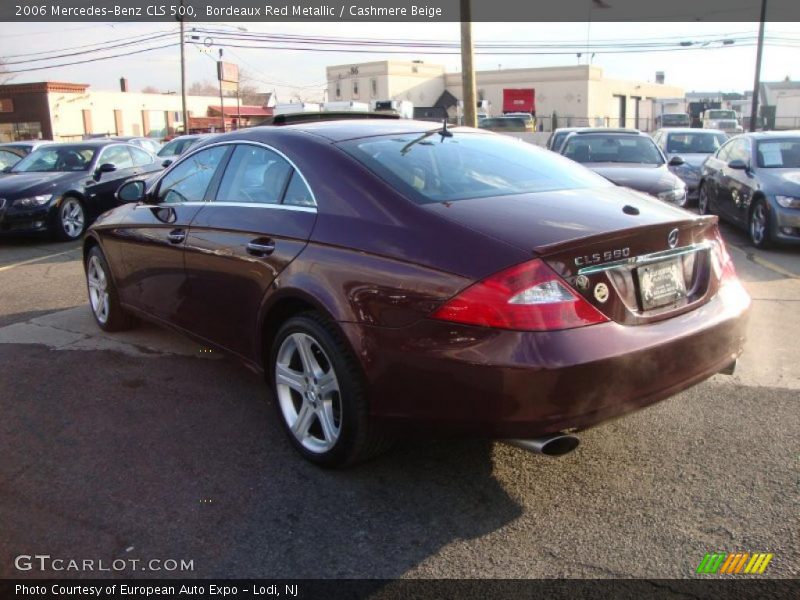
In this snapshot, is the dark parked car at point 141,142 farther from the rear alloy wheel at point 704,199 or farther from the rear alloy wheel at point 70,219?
the rear alloy wheel at point 704,199

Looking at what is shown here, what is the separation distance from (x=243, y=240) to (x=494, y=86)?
5945cm

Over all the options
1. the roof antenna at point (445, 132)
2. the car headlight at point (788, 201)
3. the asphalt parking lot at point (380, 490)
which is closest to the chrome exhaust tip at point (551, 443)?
the asphalt parking lot at point (380, 490)

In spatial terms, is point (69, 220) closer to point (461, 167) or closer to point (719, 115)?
point (461, 167)

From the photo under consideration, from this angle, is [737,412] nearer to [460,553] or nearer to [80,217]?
[460,553]

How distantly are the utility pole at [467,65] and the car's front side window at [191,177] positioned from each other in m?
10.3

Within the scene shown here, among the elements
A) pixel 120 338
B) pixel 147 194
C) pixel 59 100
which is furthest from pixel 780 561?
pixel 59 100

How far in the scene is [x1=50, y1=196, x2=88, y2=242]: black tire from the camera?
34.3 feet

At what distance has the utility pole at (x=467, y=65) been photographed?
542 inches

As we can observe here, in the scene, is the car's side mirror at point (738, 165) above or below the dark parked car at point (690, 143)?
below

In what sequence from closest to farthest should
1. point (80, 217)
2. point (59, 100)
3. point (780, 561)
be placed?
point (780, 561) → point (80, 217) → point (59, 100)

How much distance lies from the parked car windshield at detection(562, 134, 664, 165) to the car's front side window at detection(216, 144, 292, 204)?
7.34m

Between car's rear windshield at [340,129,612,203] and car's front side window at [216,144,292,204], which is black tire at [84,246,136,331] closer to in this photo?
car's front side window at [216,144,292,204]

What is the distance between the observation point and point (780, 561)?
2594mm

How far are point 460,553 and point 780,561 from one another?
3.87ft
